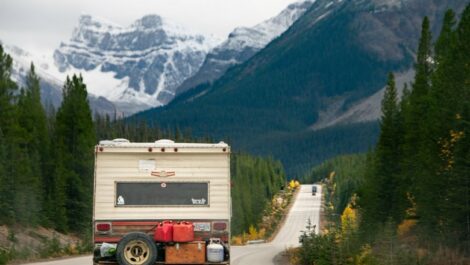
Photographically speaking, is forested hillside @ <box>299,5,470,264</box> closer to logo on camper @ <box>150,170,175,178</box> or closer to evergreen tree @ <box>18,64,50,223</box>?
logo on camper @ <box>150,170,175,178</box>

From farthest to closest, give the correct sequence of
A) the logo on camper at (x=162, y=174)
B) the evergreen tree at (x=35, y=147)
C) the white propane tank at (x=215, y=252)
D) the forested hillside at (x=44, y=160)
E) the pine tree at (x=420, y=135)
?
the evergreen tree at (x=35, y=147), the forested hillside at (x=44, y=160), the pine tree at (x=420, y=135), the logo on camper at (x=162, y=174), the white propane tank at (x=215, y=252)

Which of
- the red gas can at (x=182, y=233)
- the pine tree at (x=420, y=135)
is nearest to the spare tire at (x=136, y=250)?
the red gas can at (x=182, y=233)

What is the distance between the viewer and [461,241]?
3828 centimetres

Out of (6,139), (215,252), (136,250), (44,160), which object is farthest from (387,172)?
(136,250)

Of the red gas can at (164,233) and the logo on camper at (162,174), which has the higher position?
the logo on camper at (162,174)

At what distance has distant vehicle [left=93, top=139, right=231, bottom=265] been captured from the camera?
2353 centimetres

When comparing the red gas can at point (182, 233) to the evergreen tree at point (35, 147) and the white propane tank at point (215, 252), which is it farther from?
the evergreen tree at point (35, 147)

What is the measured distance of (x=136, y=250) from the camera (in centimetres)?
2286

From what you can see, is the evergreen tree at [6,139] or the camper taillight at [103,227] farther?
the evergreen tree at [6,139]

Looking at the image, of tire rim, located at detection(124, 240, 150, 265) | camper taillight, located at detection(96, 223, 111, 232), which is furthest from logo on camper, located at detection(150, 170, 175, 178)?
tire rim, located at detection(124, 240, 150, 265)

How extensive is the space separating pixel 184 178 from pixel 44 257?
2091 cm

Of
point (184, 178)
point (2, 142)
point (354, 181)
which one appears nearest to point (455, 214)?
point (184, 178)

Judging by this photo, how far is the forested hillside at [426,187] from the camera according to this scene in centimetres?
Result: 3209

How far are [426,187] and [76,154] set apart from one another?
123 feet
